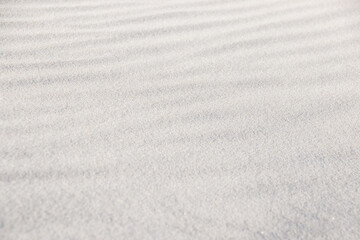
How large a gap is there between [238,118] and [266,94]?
257mm

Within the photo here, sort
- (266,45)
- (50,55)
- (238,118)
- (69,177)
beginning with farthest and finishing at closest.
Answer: (266,45) < (50,55) < (238,118) < (69,177)

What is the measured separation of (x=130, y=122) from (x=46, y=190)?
1.68 ft

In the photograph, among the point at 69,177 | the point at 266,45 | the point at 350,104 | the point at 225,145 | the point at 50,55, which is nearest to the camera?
the point at 69,177

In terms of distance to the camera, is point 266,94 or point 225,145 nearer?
point 225,145

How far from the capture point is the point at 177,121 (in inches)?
83.2

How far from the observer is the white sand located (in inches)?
63.7

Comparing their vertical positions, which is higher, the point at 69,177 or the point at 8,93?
the point at 8,93

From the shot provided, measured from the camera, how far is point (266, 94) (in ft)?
7.65

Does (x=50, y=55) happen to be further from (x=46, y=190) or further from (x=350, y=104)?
(x=350, y=104)

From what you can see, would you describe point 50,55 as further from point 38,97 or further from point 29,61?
point 38,97

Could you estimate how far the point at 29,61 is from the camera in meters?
2.45

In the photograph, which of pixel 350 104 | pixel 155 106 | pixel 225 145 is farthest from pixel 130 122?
pixel 350 104

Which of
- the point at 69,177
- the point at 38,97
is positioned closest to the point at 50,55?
the point at 38,97

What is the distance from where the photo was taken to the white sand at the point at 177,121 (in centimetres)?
162
